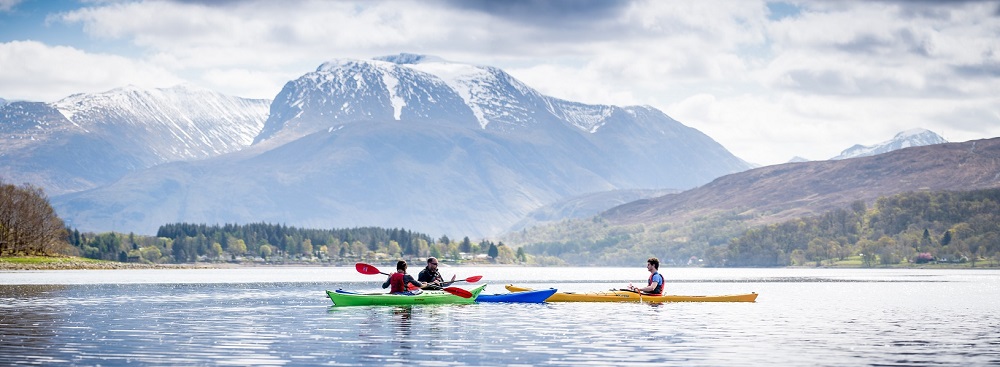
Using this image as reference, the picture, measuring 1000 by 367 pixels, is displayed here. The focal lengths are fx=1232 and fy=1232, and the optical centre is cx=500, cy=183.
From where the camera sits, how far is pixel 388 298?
77.6 m

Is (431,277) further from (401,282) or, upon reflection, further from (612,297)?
(612,297)

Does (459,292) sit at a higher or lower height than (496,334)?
higher

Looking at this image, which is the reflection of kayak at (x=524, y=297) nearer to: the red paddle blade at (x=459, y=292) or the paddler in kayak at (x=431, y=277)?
the red paddle blade at (x=459, y=292)

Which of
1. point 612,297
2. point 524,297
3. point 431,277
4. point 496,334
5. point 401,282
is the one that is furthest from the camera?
point 524,297

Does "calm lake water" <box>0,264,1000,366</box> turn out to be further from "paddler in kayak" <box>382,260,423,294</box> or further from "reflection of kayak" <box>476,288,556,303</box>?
"reflection of kayak" <box>476,288,556,303</box>

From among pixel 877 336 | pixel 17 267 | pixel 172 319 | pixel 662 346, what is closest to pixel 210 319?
pixel 172 319

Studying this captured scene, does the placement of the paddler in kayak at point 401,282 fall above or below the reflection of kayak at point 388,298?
above

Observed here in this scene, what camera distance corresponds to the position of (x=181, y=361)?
45.6 meters

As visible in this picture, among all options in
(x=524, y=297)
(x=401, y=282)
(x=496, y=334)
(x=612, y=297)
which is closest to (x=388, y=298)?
(x=401, y=282)

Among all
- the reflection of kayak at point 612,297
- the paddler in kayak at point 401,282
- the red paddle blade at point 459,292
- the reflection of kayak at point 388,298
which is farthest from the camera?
the reflection of kayak at point 612,297

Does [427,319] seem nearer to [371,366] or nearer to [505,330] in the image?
[505,330]

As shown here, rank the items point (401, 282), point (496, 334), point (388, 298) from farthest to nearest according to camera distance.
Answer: point (401, 282) → point (388, 298) → point (496, 334)

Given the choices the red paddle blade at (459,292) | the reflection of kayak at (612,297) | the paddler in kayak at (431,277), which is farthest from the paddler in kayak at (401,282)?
the reflection of kayak at (612,297)

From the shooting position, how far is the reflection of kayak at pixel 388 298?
3054 inches
